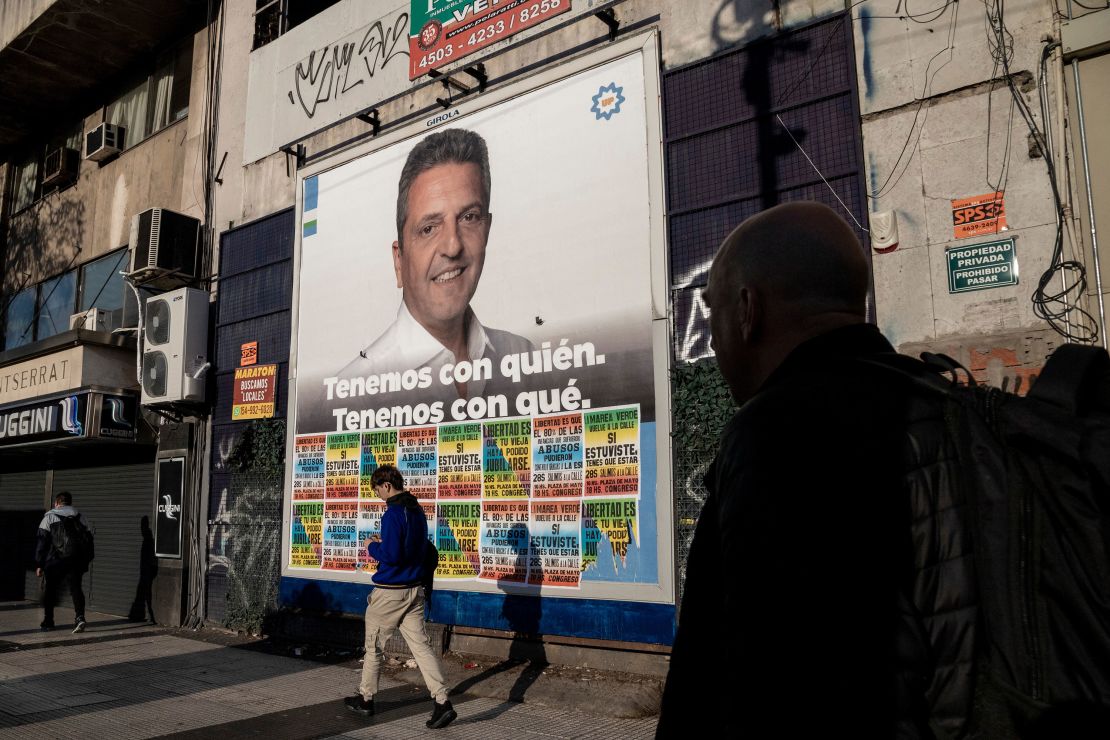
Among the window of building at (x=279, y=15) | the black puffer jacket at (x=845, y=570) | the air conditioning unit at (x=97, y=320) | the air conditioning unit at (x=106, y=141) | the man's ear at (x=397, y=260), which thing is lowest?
the black puffer jacket at (x=845, y=570)

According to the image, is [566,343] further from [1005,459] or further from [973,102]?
[1005,459]

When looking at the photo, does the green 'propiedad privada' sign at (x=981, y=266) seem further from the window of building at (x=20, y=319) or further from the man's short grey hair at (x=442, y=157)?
the window of building at (x=20, y=319)

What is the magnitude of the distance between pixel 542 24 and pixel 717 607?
28.6ft

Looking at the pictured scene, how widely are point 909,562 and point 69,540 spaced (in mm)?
13099

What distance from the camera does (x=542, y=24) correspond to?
9031mm

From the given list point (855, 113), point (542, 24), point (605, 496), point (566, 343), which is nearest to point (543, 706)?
point (605, 496)

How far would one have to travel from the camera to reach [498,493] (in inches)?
331

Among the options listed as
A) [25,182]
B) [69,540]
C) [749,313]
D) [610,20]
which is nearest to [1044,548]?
[749,313]

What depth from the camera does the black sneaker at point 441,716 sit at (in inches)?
248

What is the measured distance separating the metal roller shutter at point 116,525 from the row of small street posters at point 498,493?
4642 mm

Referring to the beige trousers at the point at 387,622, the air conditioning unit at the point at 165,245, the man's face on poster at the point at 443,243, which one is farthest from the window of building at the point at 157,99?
the beige trousers at the point at 387,622

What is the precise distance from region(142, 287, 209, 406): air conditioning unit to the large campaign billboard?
2.10 m

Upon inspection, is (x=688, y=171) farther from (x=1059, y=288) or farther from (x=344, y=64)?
(x=344, y=64)

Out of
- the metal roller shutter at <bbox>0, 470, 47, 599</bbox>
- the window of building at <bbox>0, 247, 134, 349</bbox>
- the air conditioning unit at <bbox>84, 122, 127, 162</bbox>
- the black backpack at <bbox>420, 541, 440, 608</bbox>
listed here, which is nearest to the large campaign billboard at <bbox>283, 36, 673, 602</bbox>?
the black backpack at <bbox>420, 541, 440, 608</bbox>
